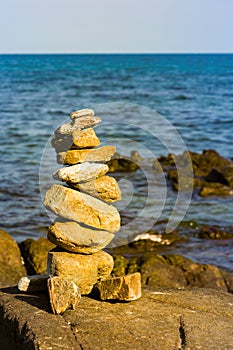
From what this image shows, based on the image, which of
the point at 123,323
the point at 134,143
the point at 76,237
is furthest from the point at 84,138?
the point at 134,143

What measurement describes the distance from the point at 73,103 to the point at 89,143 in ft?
134

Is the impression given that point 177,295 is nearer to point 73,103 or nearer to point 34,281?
point 34,281

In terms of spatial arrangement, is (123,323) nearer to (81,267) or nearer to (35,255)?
(81,267)

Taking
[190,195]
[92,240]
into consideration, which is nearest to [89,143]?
[92,240]

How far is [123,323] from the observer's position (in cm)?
720

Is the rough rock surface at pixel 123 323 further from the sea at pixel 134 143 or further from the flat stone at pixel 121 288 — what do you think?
the sea at pixel 134 143

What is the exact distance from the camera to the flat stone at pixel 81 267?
7926 millimetres

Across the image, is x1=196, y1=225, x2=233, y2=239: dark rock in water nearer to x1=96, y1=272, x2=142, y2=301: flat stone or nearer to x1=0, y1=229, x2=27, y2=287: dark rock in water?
x1=0, y1=229, x2=27, y2=287: dark rock in water

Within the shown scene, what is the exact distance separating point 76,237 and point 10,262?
4.73 metres

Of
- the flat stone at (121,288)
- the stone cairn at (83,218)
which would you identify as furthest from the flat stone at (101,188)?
the flat stone at (121,288)

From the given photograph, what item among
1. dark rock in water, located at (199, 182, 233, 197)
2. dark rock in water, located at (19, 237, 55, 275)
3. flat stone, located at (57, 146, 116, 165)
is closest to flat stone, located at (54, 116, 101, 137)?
flat stone, located at (57, 146, 116, 165)

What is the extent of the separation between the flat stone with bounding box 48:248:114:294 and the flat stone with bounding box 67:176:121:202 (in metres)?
0.81

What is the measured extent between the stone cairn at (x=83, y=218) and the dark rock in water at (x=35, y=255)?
14.2 ft

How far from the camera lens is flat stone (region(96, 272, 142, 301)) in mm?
7676
